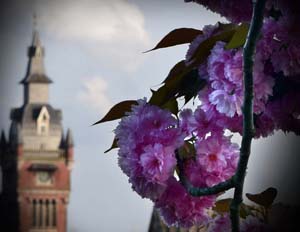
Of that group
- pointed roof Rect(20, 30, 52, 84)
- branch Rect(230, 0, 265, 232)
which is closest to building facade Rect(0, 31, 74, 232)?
pointed roof Rect(20, 30, 52, 84)

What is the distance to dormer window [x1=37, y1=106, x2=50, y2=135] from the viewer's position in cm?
1571

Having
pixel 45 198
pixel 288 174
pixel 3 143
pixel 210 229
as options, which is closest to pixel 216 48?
pixel 210 229

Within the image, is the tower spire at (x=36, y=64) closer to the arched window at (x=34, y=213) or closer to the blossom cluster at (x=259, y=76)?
the arched window at (x=34, y=213)

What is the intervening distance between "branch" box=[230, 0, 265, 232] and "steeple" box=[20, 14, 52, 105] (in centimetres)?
1257

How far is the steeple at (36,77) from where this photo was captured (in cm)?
1388

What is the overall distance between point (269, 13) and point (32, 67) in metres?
14.3

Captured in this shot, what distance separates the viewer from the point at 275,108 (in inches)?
23.9

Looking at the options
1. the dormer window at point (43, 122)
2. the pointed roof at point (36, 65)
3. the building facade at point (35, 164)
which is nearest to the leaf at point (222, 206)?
the pointed roof at point (36, 65)

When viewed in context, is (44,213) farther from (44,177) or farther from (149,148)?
(149,148)

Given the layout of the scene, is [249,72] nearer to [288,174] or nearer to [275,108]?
[275,108]

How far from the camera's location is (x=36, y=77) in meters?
14.8

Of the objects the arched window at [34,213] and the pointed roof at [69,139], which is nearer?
the pointed roof at [69,139]

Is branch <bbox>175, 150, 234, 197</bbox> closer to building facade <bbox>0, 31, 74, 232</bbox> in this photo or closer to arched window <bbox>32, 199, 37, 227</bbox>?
building facade <bbox>0, 31, 74, 232</bbox>

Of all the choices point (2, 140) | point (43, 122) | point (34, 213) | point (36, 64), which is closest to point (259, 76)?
point (36, 64)
